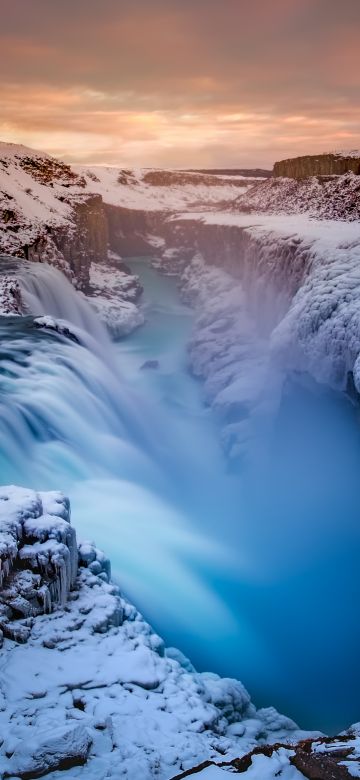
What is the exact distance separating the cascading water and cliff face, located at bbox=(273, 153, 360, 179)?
4033 cm

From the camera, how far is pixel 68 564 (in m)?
6.66

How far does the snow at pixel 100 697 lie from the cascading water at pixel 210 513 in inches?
68.8

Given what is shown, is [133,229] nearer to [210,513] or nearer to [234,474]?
[234,474]

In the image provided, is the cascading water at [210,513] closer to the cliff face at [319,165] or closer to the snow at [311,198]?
the snow at [311,198]

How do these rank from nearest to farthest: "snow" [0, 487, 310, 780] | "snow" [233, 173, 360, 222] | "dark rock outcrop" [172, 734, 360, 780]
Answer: "dark rock outcrop" [172, 734, 360, 780]
"snow" [0, 487, 310, 780]
"snow" [233, 173, 360, 222]

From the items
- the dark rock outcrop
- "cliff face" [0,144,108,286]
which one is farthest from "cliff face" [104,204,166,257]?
the dark rock outcrop

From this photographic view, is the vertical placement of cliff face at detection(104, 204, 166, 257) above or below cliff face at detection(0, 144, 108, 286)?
above

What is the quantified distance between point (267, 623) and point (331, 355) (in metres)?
5.50

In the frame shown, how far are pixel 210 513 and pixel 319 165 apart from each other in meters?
49.6

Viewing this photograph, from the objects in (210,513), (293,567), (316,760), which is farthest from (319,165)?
(316,760)

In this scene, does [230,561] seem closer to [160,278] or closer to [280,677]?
[280,677]

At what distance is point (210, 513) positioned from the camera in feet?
45.4

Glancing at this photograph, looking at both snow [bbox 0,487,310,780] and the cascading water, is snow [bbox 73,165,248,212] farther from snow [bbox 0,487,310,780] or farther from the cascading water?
snow [bbox 0,487,310,780]

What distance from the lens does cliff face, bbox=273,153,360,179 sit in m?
51.4
